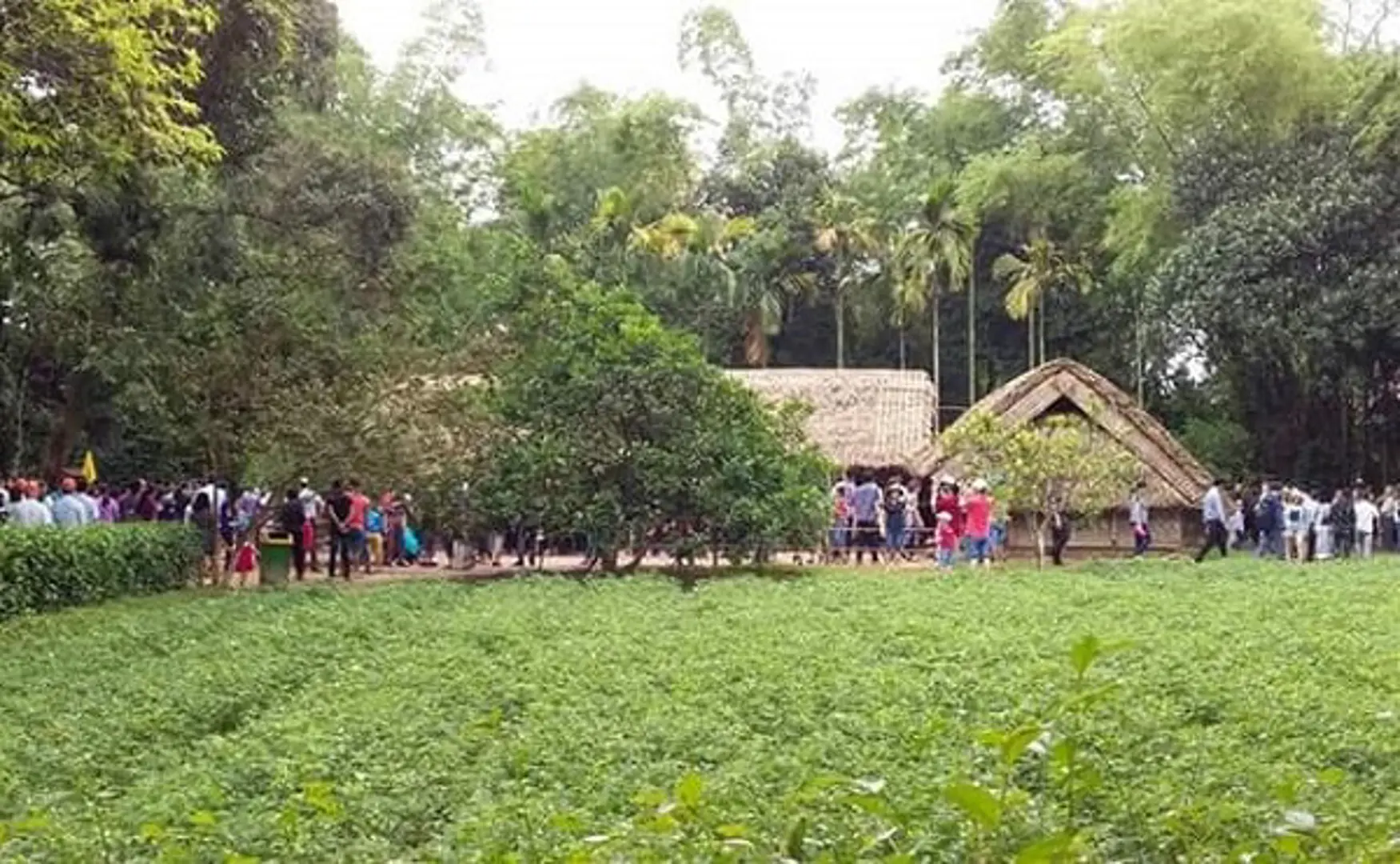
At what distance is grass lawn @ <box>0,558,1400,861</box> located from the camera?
6172mm

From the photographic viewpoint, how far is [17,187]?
61.0 ft

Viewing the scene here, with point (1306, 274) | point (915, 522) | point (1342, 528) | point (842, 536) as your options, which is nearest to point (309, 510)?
point (842, 536)

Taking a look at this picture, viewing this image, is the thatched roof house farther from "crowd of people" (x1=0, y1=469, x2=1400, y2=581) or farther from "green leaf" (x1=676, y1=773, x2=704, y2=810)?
"green leaf" (x1=676, y1=773, x2=704, y2=810)

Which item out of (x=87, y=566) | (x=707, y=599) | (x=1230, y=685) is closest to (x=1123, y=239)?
(x=707, y=599)

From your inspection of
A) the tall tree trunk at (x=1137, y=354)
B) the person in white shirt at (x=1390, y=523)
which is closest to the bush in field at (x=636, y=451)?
the person in white shirt at (x=1390, y=523)

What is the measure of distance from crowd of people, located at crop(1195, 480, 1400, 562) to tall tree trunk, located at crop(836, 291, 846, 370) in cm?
1635

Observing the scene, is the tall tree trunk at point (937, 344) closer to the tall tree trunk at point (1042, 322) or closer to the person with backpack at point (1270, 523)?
the tall tree trunk at point (1042, 322)

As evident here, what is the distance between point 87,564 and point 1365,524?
764 inches

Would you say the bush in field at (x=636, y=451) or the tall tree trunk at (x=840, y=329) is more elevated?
the tall tree trunk at (x=840, y=329)

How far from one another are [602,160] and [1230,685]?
37.5m

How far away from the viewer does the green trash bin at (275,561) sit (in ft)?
83.7

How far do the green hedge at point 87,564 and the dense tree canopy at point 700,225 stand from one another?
1.66m

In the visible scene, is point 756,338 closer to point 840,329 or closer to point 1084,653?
point 840,329

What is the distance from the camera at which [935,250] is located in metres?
42.7
